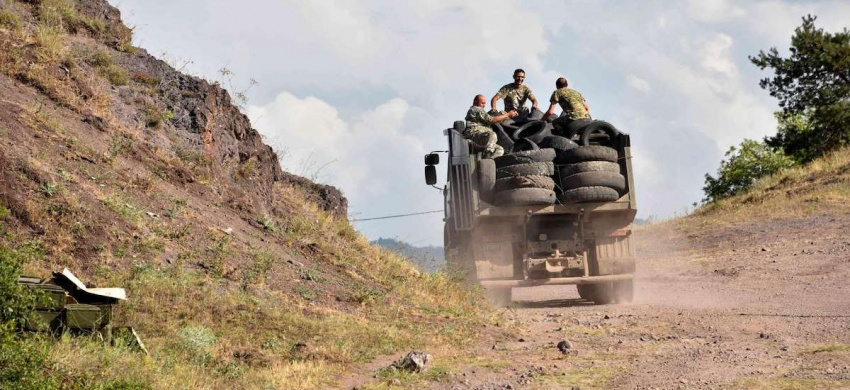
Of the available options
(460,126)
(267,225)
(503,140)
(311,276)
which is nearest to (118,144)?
(267,225)

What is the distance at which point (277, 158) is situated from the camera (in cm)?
1748

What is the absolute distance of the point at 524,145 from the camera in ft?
50.6

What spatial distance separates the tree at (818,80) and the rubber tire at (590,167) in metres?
25.0

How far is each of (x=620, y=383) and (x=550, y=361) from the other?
4.75ft

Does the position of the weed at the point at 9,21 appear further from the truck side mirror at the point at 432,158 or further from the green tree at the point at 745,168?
the green tree at the point at 745,168

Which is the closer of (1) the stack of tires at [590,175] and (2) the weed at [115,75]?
(1) the stack of tires at [590,175]

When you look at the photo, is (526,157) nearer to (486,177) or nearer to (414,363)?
(486,177)

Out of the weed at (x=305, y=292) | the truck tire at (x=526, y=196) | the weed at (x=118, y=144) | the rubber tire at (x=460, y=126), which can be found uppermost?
the rubber tire at (x=460, y=126)

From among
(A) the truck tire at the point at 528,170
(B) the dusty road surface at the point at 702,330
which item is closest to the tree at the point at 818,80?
(B) the dusty road surface at the point at 702,330

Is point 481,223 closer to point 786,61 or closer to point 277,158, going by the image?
point 277,158

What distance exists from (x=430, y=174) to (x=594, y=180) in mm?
3315

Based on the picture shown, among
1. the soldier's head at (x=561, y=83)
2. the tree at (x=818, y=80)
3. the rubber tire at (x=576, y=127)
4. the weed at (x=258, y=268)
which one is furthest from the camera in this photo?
the tree at (x=818, y=80)

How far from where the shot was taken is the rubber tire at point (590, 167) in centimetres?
1467

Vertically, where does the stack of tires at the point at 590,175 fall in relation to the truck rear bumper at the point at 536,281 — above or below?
above
